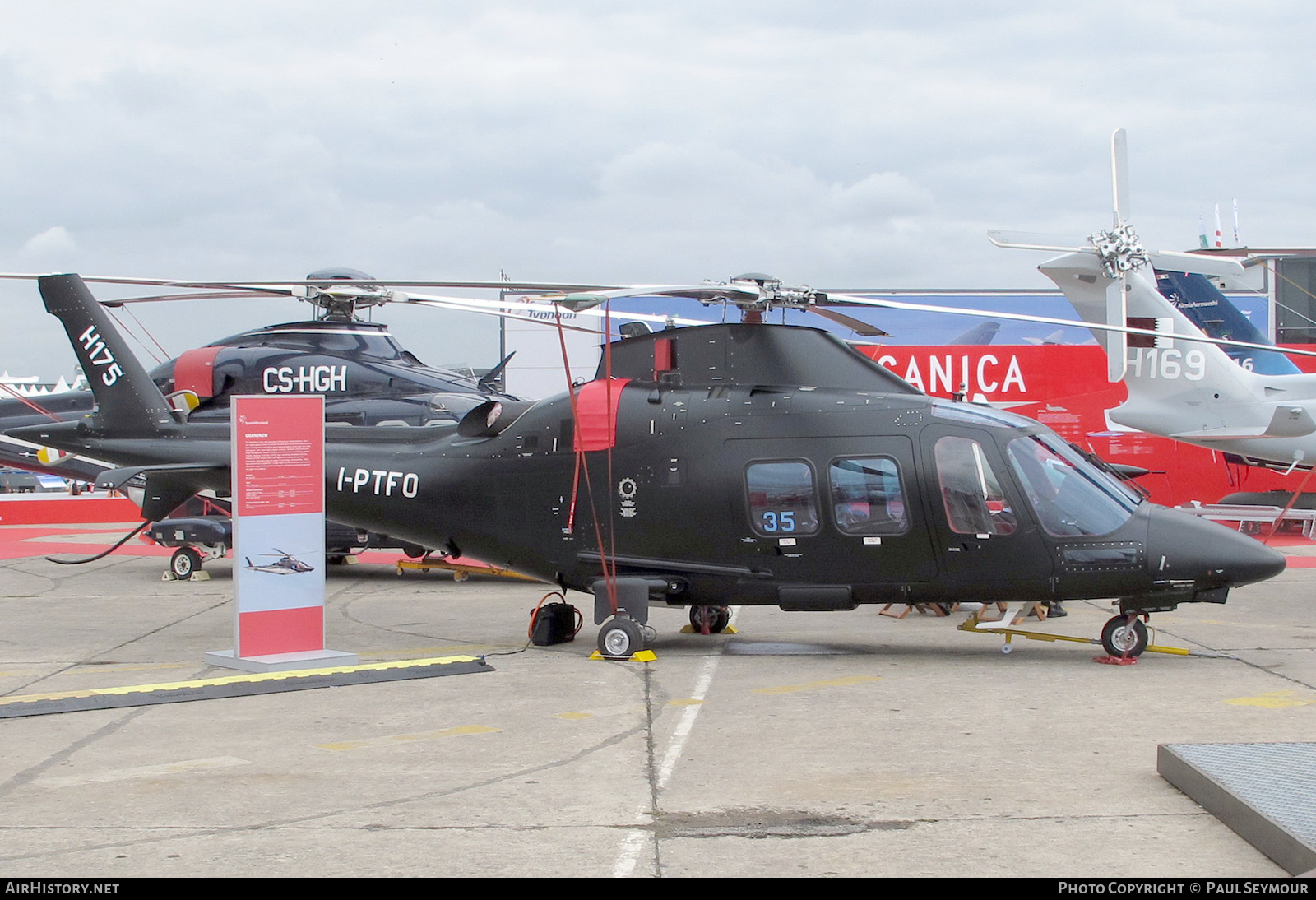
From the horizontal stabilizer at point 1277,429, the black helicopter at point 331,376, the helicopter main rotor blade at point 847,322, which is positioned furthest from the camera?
the horizontal stabilizer at point 1277,429

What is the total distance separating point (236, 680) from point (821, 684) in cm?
448

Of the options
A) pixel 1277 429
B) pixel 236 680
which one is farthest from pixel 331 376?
pixel 1277 429

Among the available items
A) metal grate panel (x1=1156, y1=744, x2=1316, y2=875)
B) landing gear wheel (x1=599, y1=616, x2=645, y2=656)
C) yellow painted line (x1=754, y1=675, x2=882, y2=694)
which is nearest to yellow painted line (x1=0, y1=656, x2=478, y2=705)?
landing gear wheel (x1=599, y1=616, x2=645, y2=656)

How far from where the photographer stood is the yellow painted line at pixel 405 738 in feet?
23.7

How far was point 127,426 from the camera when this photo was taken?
14039mm

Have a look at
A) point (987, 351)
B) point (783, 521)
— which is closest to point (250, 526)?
point (783, 521)

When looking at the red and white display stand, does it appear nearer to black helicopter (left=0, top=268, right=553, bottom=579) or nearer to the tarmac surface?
the tarmac surface

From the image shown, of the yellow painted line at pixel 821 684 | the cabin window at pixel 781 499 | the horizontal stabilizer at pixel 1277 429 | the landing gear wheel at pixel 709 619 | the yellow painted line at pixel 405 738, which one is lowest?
the yellow painted line at pixel 821 684

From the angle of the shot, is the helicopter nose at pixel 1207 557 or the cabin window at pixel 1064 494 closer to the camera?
the helicopter nose at pixel 1207 557

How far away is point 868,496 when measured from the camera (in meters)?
10.1

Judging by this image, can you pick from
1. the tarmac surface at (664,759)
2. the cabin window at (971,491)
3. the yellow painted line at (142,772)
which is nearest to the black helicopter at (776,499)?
the cabin window at (971,491)

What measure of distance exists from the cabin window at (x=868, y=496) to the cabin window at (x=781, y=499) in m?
0.20

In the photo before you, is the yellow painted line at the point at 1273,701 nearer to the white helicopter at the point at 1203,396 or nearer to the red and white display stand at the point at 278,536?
the red and white display stand at the point at 278,536

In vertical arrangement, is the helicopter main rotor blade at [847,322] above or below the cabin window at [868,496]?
above
